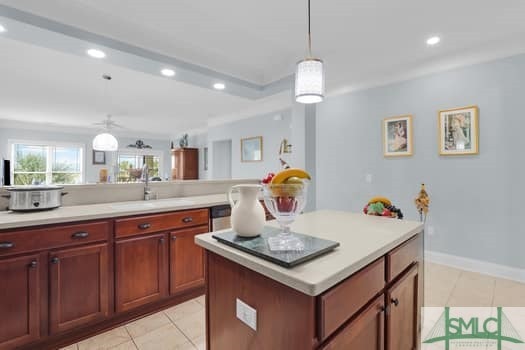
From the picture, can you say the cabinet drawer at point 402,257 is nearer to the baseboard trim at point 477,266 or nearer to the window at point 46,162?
the baseboard trim at point 477,266

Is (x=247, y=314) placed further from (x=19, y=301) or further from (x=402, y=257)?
(x=19, y=301)

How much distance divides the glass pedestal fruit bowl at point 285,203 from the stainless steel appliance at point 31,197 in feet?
6.02

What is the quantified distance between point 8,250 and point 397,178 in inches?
152

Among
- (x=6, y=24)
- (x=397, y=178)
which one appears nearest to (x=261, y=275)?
(x=6, y=24)

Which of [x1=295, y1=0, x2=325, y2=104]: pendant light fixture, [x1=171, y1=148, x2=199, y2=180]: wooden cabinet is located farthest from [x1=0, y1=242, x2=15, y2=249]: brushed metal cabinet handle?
[x1=171, y1=148, x2=199, y2=180]: wooden cabinet

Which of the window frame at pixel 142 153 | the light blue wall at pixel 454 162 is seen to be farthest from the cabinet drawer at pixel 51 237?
the window frame at pixel 142 153

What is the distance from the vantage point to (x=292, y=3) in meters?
1.98

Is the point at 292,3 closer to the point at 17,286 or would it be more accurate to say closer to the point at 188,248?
the point at 188,248

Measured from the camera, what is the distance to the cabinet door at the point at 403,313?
1128mm

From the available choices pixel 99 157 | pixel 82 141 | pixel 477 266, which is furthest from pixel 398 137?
pixel 82 141

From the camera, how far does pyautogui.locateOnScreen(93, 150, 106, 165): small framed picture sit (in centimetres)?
725

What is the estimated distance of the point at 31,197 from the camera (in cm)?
181

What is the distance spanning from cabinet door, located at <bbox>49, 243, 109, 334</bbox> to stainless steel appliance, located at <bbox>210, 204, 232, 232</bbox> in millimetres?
912

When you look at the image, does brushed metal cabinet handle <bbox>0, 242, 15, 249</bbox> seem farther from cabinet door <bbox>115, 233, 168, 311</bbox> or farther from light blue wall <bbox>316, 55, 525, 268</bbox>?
light blue wall <bbox>316, 55, 525, 268</bbox>
